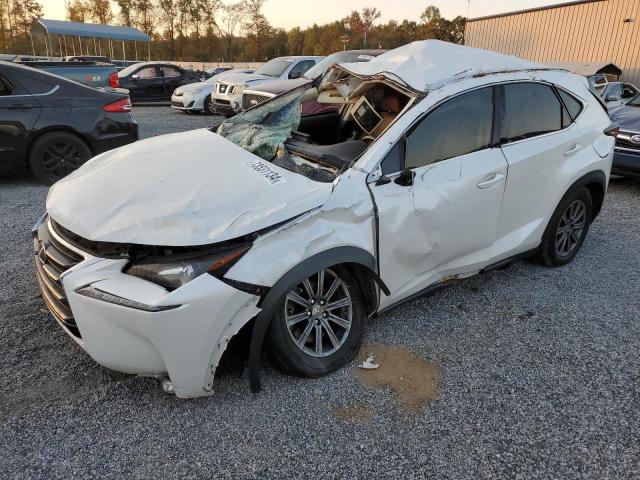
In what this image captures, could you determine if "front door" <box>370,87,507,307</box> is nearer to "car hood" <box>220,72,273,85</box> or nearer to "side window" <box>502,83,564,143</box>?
"side window" <box>502,83,564,143</box>

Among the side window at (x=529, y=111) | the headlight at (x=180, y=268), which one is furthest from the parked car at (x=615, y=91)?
the headlight at (x=180, y=268)

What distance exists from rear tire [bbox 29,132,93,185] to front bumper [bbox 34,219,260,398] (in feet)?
15.6

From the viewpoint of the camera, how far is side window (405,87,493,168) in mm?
3061

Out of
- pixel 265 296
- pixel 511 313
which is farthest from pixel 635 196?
pixel 265 296

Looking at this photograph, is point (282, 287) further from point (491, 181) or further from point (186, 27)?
point (186, 27)

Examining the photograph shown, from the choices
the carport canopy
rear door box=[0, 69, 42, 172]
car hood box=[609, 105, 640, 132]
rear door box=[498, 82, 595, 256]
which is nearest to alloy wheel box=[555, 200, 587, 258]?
rear door box=[498, 82, 595, 256]

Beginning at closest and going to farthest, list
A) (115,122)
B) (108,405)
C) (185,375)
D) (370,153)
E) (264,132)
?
(185,375), (108,405), (370,153), (264,132), (115,122)

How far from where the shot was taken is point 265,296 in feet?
7.94

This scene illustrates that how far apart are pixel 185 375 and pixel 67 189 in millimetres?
1433

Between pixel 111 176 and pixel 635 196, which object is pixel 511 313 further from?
pixel 635 196

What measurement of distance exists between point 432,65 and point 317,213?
153cm

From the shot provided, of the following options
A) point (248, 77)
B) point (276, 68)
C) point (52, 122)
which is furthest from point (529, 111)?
point (248, 77)

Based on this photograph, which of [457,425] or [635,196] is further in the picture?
[635,196]

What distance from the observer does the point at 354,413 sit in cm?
258
